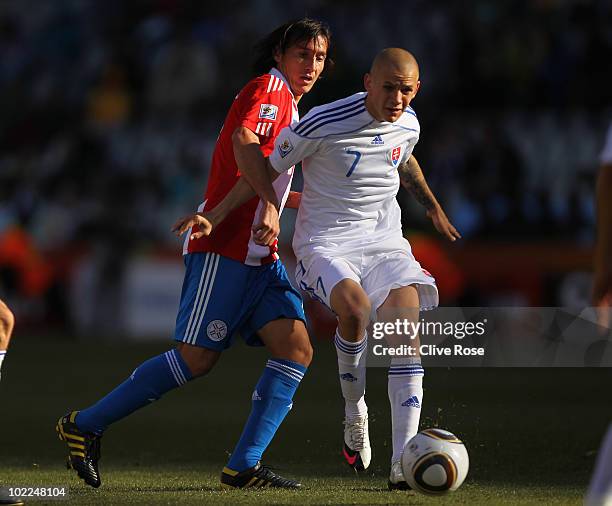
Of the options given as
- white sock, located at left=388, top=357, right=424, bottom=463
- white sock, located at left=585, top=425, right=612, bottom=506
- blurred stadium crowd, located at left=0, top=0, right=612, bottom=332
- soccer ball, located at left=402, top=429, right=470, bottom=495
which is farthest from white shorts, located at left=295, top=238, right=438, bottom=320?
blurred stadium crowd, located at left=0, top=0, right=612, bottom=332

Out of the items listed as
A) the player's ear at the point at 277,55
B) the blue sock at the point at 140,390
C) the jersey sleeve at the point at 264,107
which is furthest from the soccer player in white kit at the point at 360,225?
the blue sock at the point at 140,390

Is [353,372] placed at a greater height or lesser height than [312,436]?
greater

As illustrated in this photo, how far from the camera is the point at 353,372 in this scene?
563cm

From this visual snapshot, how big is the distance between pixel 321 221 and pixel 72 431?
1.38m

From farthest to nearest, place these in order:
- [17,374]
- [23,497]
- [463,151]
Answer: [463,151], [17,374], [23,497]

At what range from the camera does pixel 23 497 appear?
5047mm

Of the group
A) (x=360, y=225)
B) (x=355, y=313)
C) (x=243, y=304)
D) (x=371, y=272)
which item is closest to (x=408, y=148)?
(x=360, y=225)

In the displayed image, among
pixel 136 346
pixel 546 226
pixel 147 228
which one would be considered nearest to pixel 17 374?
pixel 136 346

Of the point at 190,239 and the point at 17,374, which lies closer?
the point at 190,239

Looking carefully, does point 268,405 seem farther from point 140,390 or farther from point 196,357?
point 140,390

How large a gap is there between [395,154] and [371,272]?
1.70 feet

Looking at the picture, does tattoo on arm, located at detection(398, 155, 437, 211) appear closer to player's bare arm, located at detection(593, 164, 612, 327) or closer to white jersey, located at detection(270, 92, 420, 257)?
white jersey, located at detection(270, 92, 420, 257)

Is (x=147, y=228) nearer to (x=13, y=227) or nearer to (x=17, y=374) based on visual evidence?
(x=13, y=227)

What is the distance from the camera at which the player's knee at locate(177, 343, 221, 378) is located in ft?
17.7
